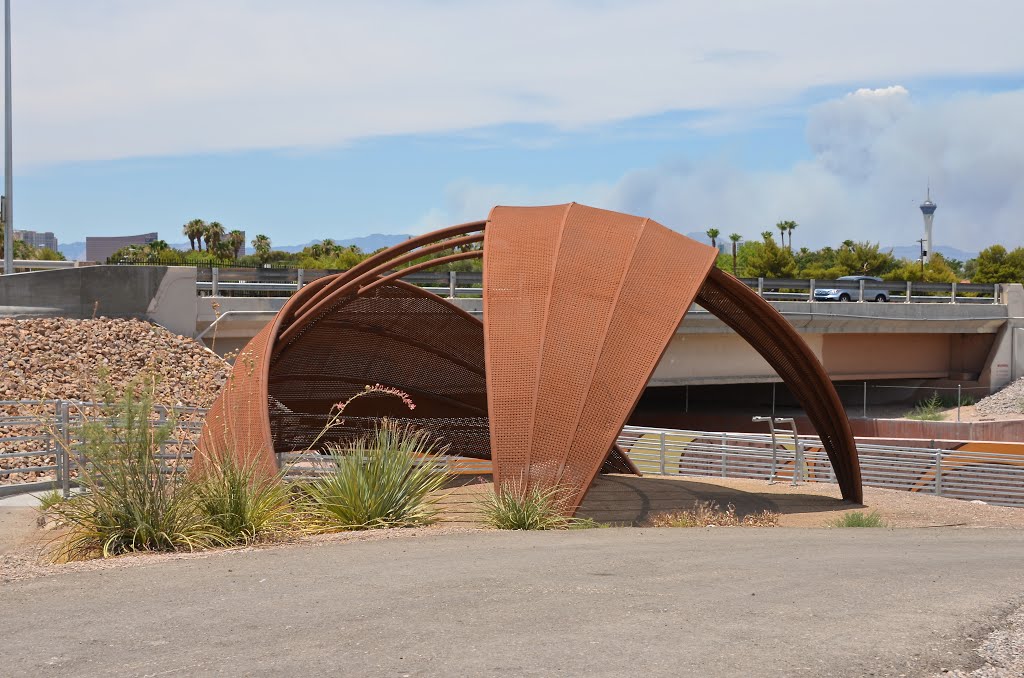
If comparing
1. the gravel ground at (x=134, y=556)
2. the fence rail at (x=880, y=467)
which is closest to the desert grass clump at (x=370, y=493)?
the gravel ground at (x=134, y=556)

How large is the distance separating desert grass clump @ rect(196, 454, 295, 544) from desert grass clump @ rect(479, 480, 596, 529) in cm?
240

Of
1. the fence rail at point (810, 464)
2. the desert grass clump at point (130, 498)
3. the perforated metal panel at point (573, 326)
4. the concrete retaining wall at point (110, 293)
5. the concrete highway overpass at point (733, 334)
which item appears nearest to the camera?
the desert grass clump at point (130, 498)

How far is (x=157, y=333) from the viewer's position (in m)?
26.6

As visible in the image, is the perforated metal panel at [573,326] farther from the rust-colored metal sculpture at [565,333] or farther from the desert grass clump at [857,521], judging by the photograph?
the desert grass clump at [857,521]

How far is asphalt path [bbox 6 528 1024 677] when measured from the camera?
584 cm

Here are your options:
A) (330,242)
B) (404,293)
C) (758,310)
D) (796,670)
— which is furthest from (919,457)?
(330,242)

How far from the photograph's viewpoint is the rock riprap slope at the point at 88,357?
22328 millimetres

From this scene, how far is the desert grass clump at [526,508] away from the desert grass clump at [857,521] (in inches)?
172

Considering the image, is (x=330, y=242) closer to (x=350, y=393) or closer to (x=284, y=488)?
(x=350, y=393)

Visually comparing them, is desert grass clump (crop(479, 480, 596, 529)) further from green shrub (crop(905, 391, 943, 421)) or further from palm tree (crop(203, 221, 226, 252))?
palm tree (crop(203, 221, 226, 252))

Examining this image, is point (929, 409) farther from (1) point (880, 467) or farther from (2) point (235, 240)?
(2) point (235, 240)

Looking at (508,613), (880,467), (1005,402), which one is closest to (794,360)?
(880,467)

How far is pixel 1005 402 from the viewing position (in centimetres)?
4612

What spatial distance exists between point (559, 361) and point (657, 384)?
26.7 meters
